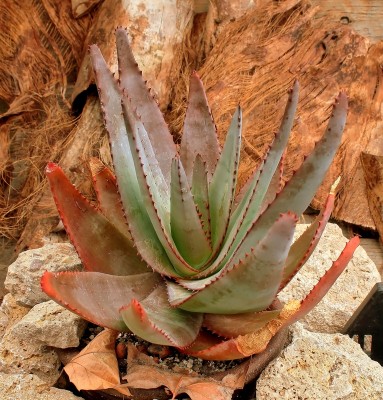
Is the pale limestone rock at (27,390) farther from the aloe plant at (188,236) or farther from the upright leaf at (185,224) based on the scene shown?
the upright leaf at (185,224)

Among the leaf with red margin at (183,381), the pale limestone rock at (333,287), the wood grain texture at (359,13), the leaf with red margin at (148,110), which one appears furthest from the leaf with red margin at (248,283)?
the wood grain texture at (359,13)

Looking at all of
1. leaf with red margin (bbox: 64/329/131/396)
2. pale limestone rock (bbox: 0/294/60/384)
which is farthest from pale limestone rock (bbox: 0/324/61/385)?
leaf with red margin (bbox: 64/329/131/396)

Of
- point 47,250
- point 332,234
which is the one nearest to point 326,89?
point 332,234

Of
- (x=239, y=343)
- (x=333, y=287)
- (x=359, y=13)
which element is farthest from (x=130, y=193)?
(x=359, y=13)

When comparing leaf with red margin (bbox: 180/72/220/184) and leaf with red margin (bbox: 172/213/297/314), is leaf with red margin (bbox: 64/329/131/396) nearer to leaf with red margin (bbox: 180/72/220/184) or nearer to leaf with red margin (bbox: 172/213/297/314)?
leaf with red margin (bbox: 172/213/297/314)

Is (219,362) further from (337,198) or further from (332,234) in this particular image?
(337,198)
